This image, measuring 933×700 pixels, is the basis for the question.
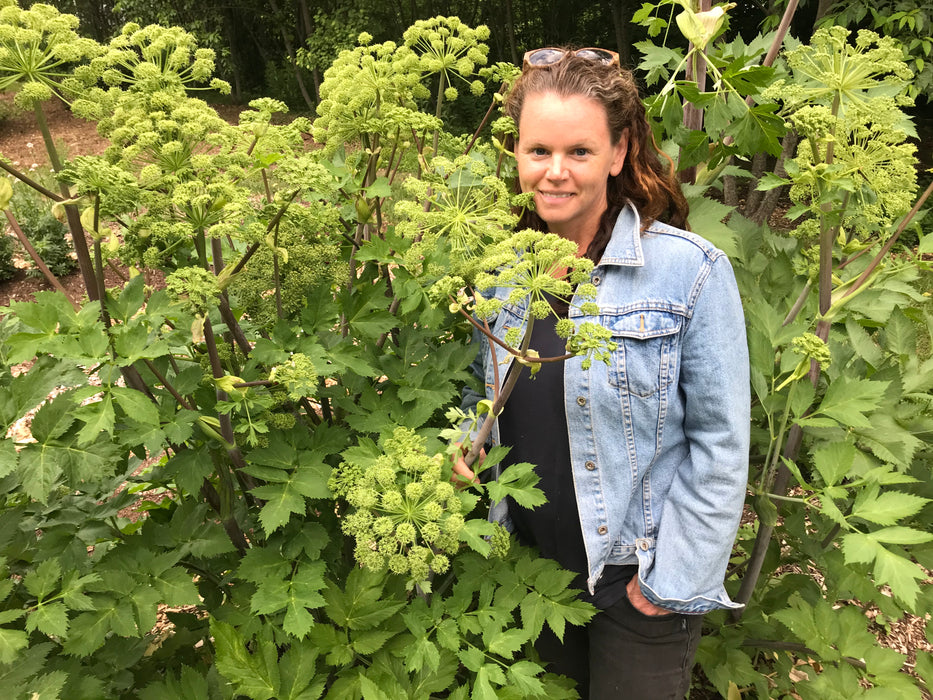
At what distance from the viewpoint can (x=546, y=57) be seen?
1.88 m

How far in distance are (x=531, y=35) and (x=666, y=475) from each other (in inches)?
580

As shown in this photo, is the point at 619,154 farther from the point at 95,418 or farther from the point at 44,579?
the point at 44,579

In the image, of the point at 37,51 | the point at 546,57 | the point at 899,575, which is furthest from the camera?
the point at 546,57

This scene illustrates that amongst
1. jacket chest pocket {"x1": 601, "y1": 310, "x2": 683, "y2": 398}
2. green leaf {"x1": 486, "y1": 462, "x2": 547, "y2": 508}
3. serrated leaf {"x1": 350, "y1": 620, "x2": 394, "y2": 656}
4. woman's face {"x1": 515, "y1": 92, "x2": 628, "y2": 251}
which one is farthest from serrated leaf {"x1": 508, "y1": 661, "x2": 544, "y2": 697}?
woman's face {"x1": 515, "y1": 92, "x2": 628, "y2": 251}

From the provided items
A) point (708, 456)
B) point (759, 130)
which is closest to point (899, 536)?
point (708, 456)

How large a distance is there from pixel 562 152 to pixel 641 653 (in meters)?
1.63

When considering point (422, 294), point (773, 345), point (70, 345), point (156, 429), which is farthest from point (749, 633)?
point (70, 345)

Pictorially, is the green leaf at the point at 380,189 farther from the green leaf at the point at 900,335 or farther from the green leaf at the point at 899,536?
the green leaf at the point at 900,335

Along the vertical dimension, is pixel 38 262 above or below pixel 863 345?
above

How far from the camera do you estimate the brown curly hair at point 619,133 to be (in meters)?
1.77

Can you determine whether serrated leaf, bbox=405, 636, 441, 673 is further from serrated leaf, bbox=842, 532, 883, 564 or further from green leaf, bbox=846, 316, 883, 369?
green leaf, bbox=846, 316, 883, 369

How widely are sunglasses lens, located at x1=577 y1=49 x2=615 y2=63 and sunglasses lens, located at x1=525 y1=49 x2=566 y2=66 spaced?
6 centimetres

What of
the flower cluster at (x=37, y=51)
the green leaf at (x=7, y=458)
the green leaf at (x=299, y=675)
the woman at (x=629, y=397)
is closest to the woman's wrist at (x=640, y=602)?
the woman at (x=629, y=397)

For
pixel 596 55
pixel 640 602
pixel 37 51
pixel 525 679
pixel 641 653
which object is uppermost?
pixel 37 51
